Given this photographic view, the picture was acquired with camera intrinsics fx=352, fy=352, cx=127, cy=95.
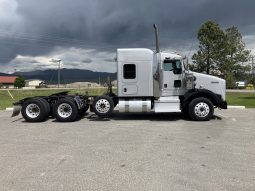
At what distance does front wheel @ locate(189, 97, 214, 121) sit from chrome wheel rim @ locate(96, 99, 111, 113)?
335 centimetres

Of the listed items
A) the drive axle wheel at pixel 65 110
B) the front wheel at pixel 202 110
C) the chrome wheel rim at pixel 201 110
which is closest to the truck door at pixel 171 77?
the front wheel at pixel 202 110

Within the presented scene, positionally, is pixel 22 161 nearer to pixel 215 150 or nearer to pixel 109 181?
pixel 109 181

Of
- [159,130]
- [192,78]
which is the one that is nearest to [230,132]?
[159,130]

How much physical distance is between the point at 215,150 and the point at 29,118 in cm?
867

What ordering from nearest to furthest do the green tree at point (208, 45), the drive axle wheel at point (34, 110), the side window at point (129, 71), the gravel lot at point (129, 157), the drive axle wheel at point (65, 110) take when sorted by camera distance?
the gravel lot at point (129, 157), the drive axle wheel at point (65, 110), the side window at point (129, 71), the drive axle wheel at point (34, 110), the green tree at point (208, 45)

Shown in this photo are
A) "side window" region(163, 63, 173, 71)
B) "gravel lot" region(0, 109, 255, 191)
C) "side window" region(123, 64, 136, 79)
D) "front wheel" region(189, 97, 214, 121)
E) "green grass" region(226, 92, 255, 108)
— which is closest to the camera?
"gravel lot" region(0, 109, 255, 191)

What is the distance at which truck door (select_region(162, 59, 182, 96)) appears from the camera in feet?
47.7

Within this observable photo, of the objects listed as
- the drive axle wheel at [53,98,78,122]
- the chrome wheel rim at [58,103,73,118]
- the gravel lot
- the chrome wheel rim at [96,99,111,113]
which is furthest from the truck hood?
the chrome wheel rim at [58,103,73,118]

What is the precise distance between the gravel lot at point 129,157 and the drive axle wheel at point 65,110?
1457 mm

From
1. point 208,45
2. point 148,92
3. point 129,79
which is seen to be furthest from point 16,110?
point 208,45

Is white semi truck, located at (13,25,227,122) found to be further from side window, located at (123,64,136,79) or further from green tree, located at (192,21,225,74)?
A: green tree, located at (192,21,225,74)

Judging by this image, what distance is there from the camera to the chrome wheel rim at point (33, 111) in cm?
1452

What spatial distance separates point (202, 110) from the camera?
1404 centimetres

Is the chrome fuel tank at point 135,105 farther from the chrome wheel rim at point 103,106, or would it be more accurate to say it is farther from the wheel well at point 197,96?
the wheel well at point 197,96
